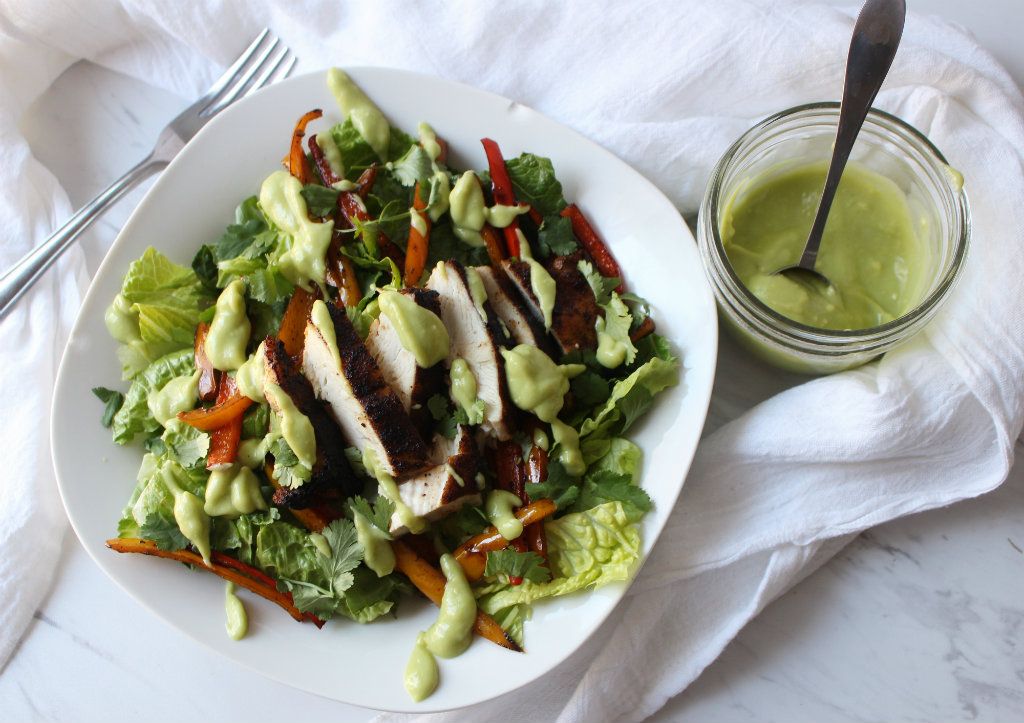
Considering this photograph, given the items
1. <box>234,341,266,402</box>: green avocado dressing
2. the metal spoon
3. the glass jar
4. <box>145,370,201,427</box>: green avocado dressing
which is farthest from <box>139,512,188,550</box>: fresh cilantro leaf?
the metal spoon

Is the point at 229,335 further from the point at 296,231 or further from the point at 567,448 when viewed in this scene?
the point at 567,448

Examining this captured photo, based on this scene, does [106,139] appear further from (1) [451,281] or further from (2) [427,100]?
(1) [451,281]

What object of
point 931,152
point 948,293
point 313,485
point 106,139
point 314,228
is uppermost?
point 106,139

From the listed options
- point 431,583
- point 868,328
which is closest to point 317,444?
point 431,583

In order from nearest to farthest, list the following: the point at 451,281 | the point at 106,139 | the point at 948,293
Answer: the point at 948,293 < the point at 451,281 < the point at 106,139

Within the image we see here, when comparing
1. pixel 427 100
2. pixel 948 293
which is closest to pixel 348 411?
pixel 427 100

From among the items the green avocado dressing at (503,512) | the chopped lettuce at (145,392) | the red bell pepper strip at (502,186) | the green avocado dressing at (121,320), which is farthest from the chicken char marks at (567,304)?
the green avocado dressing at (121,320)
